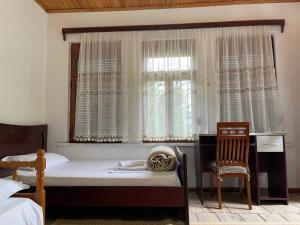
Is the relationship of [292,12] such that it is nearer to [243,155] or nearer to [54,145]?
[243,155]

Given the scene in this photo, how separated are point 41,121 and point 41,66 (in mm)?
830

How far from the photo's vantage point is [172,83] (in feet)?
11.7

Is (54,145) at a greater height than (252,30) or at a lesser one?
lesser

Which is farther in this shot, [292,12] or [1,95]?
[292,12]

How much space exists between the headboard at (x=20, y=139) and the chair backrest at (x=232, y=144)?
2.38 metres

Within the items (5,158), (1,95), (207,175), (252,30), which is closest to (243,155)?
(207,175)

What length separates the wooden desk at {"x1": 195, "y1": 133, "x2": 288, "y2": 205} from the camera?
9.55 ft

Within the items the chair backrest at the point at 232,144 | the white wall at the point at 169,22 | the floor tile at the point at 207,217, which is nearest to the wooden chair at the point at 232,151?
the chair backrest at the point at 232,144

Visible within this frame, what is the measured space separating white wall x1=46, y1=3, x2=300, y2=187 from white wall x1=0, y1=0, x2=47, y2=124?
16cm

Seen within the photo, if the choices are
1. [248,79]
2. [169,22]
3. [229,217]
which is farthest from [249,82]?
[229,217]

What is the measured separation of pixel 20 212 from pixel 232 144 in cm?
220

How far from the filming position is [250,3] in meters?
3.67

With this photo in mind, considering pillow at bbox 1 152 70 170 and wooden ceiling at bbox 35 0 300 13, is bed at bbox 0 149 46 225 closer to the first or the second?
pillow at bbox 1 152 70 170

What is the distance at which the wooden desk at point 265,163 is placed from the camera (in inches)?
115
